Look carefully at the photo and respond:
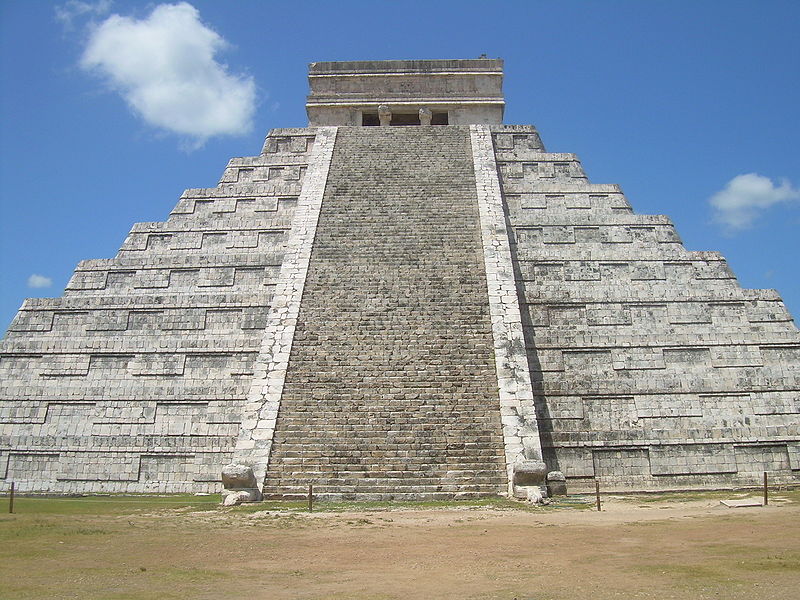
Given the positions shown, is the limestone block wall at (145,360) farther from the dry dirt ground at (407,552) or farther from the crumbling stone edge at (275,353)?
the dry dirt ground at (407,552)

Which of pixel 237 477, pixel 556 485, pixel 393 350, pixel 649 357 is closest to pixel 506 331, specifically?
pixel 393 350

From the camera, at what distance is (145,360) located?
12.8 metres

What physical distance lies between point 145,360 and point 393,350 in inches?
177

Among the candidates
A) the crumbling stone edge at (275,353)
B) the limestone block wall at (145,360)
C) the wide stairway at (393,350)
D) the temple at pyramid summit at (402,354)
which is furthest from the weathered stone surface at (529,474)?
the limestone block wall at (145,360)

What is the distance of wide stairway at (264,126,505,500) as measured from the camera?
9.98 m

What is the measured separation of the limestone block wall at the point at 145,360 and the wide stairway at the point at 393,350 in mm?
1363

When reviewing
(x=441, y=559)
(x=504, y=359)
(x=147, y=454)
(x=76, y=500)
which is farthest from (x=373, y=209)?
(x=441, y=559)

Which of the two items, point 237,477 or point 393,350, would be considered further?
point 393,350

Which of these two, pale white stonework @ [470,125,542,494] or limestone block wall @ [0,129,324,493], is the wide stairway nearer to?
pale white stonework @ [470,125,542,494]

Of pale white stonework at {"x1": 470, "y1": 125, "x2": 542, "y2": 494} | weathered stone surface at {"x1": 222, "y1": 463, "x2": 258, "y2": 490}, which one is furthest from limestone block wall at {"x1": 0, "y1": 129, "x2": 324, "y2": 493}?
pale white stonework at {"x1": 470, "y1": 125, "x2": 542, "y2": 494}

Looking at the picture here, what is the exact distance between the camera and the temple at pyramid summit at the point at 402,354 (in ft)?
34.8

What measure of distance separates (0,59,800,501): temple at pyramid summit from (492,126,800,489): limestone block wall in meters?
0.04

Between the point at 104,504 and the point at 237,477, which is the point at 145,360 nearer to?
the point at 104,504

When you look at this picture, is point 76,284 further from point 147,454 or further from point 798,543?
point 798,543
